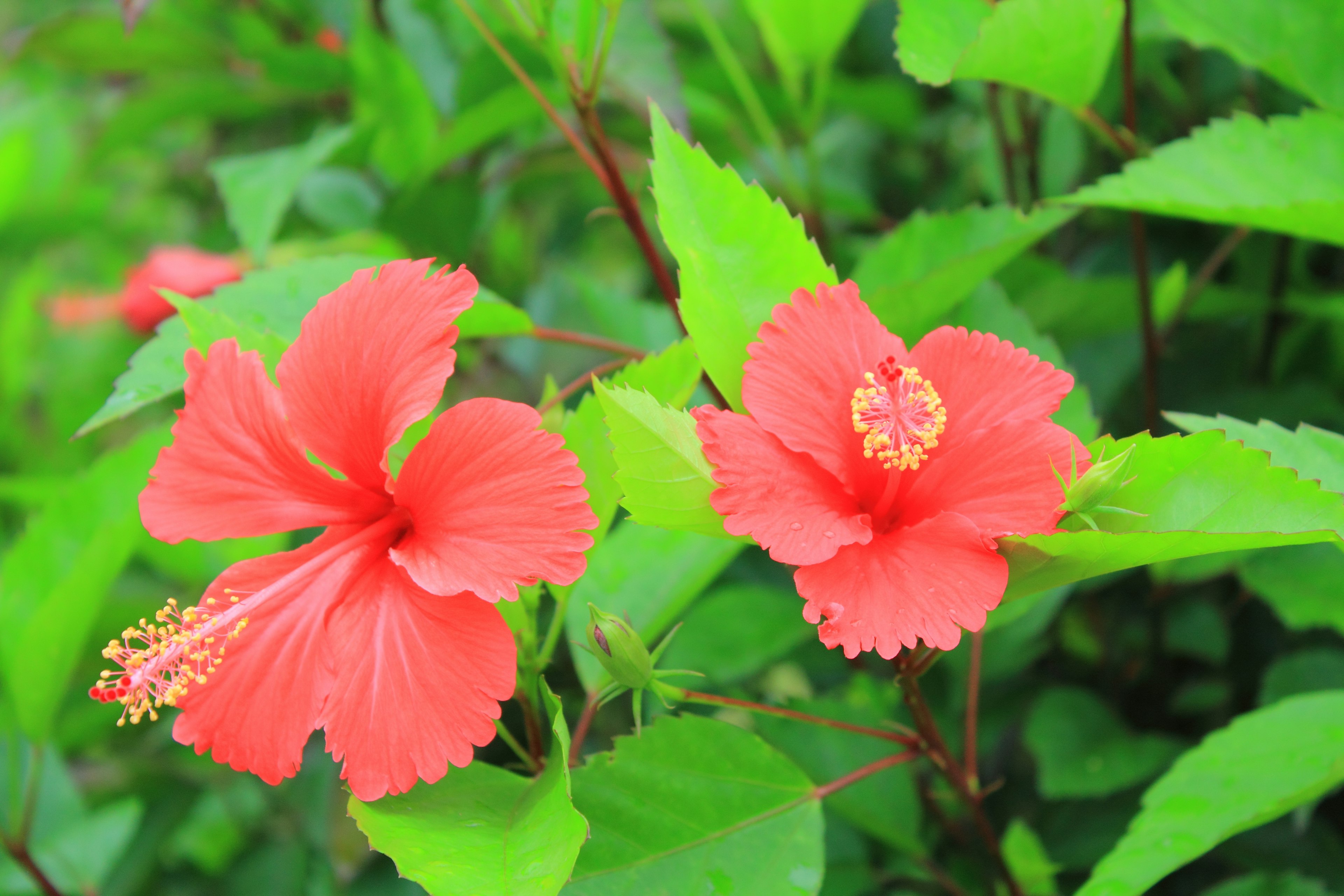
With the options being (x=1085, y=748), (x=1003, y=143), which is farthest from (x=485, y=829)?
(x=1003, y=143)

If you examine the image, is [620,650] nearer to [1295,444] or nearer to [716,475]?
[716,475]

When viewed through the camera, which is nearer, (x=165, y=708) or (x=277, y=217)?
(x=277, y=217)

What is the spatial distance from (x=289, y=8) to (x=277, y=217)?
0.73 m

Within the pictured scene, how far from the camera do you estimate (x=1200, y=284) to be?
1082 millimetres

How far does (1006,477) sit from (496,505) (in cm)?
30

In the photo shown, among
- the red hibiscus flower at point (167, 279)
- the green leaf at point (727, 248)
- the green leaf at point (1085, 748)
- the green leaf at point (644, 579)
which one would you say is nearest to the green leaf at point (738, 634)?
the green leaf at point (644, 579)

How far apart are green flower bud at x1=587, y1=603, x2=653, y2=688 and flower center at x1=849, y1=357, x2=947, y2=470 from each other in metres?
0.18

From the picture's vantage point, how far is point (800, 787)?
0.73m

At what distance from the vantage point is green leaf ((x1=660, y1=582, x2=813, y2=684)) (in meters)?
1.06

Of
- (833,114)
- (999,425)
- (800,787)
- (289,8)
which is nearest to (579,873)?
(800,787)

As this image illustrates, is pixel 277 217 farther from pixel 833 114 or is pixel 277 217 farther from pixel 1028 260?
pixel 833 114

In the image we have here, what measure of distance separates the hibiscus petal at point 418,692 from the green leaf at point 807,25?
29.9 inches

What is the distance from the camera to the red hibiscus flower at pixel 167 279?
56.4 inches

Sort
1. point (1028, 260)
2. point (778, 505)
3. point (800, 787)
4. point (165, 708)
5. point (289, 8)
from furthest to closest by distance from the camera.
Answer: point (289, 8), point (165, 708), point (1028, 260), point (800, 787), point (778, 505)
